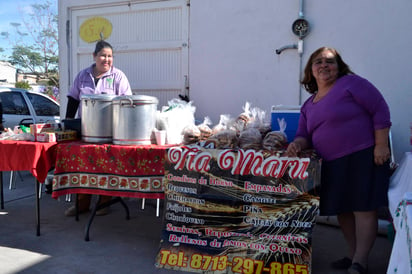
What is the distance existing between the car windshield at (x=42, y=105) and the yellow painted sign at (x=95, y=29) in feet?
8.86

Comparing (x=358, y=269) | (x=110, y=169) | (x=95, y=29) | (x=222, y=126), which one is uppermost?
(x=95, y=29)

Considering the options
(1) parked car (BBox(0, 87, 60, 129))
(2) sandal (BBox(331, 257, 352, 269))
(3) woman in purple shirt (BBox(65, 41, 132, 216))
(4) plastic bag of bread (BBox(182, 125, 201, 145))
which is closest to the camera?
(2) sandal (BBox(331, 257, 352, 269))

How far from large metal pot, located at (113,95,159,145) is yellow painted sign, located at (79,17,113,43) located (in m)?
2.97

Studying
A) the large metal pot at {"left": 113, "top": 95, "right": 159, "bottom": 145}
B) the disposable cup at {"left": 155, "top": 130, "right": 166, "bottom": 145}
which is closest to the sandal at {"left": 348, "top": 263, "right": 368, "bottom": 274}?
the disposable cup at {"left": 155, "top": 130, "right": 166, "bottom": 145}

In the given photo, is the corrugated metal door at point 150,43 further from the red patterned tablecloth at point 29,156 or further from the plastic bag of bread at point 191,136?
the red patterned tablecloth at point 29,156

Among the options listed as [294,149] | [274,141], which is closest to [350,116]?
[294,149]

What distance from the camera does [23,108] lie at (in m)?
7.14

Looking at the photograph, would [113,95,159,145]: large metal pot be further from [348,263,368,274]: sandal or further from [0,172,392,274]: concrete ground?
[348,263,368,274]: sandal

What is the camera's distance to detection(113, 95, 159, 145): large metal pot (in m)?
2.73

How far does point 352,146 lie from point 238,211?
0.93 metres

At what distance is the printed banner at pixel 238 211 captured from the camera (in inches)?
93.1

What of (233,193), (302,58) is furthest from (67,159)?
(302,58)

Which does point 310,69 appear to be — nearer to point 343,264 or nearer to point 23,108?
Result: point 343,264

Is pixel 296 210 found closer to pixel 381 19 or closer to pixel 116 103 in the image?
pixel 116 103
